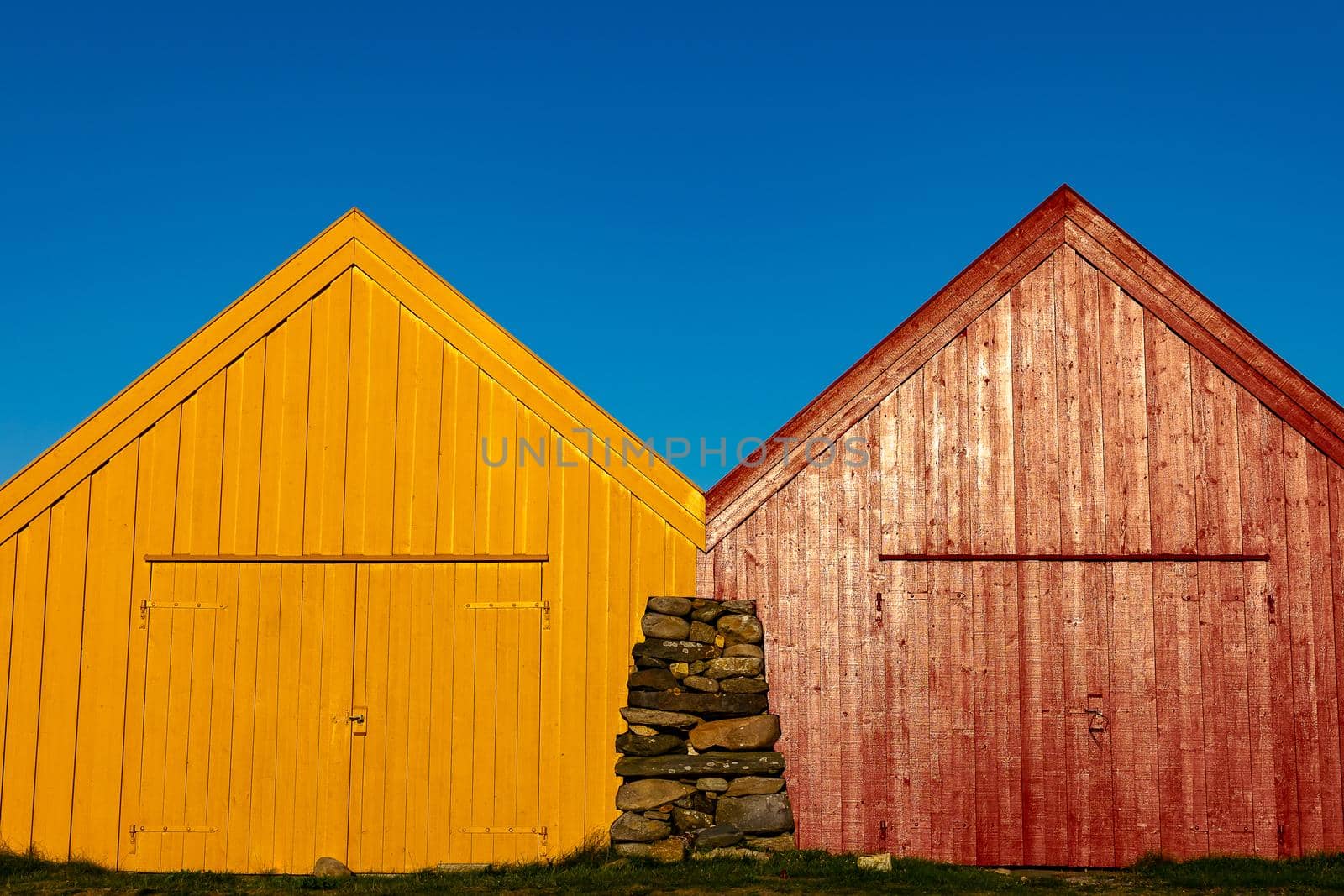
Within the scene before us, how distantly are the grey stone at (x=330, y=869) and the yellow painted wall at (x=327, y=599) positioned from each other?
0.43 ft

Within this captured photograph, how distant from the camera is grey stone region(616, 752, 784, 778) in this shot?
33.8 feet

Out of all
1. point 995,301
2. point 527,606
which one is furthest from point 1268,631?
point 527,606

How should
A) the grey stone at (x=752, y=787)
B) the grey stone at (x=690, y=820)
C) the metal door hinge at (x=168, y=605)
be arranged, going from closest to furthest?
the grey stone at (x=690, y=820)
the grey stone at (x=752, y=787)
the metal door hinge at (x=168, y=605)

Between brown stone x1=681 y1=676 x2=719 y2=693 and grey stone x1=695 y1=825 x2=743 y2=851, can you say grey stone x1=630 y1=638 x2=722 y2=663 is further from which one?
grey stone x1=695 y1=825 x2=743 y2=851

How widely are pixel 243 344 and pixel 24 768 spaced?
411 centimetres

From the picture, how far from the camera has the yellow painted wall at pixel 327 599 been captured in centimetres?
1051

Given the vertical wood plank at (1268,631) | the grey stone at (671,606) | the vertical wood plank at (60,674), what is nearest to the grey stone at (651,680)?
the grey stone at (671,606)

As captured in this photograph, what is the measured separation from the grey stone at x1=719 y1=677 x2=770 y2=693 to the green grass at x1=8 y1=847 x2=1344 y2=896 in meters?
1.39

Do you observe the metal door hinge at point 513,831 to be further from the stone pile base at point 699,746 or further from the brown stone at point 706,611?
the brown stone at point 706,611

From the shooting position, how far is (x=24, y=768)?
34.5 feet

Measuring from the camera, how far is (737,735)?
1038 cm

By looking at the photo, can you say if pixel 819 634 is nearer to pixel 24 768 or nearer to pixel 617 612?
pixel 617 612

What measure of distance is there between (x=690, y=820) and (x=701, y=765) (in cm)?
46

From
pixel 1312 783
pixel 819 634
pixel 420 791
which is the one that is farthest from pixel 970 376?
pixel 420 791
